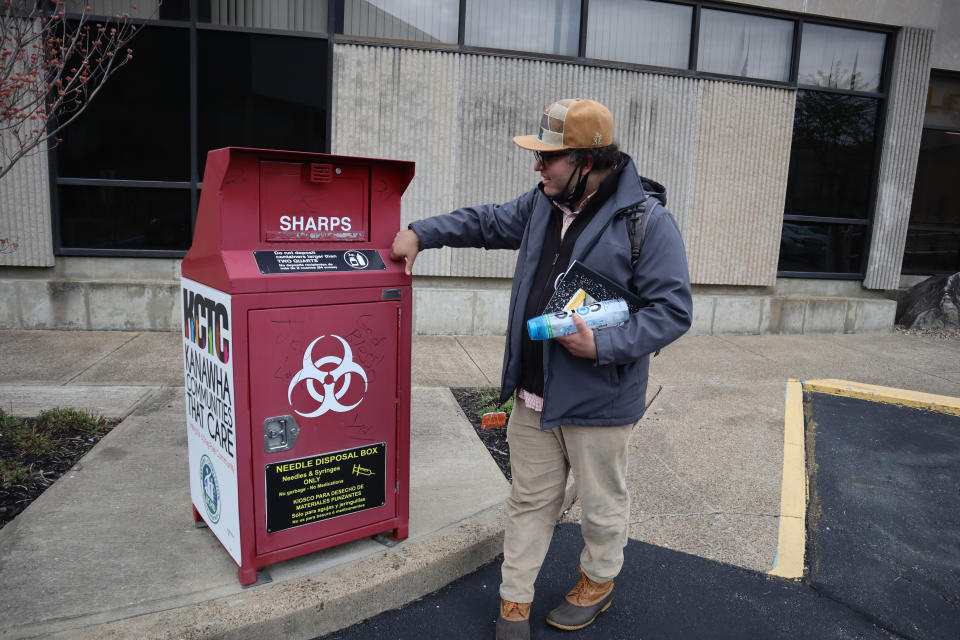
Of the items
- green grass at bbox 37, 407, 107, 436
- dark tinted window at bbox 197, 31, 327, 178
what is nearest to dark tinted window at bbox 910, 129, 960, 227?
dark tinted window at bbox 197, 31, 327, 178

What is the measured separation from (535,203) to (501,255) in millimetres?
4719

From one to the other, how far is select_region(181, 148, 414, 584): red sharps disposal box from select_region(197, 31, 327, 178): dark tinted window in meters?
4.58

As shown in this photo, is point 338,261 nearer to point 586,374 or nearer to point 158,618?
point 586,374

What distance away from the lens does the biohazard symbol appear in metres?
2.59

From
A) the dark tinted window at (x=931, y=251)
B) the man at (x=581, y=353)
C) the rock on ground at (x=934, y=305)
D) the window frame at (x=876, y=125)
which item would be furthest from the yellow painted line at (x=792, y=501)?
the dark tinted window at (x=931, y=251)

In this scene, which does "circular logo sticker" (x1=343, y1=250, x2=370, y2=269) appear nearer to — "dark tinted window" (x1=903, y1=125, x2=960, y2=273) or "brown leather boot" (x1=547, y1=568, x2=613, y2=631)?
"brown leather boot" (x1=547, y1=568, x2=613, y2=631)

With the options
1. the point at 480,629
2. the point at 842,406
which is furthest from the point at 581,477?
the point at 842,406

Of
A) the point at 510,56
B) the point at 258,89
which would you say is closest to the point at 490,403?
the point at 510,56

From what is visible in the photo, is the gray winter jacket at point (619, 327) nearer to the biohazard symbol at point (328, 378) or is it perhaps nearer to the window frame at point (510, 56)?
the biohazard symbol at point (328, 378)

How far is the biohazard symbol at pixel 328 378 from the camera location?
2.59m

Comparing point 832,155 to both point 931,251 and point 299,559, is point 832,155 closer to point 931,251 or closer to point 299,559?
point 931,251

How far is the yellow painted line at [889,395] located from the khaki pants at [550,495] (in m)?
3.85

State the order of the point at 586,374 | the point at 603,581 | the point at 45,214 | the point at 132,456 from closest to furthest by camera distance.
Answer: the point at 586,374 → the point at 603,581 → the point at 132,456 → the point at 45,214

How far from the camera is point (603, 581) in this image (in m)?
2.63
